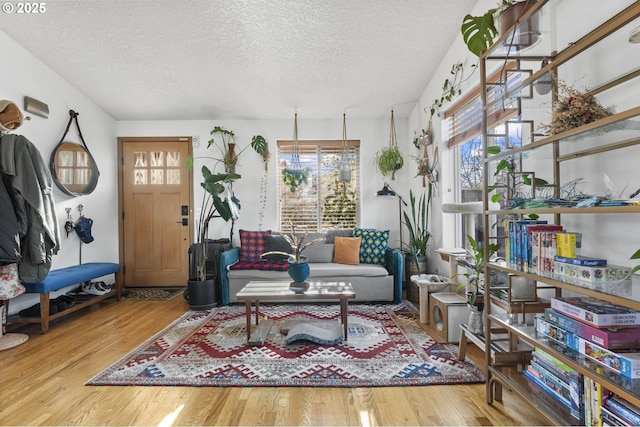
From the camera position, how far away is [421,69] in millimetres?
3852

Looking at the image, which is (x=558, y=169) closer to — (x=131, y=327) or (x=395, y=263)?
(x=395, y=263)

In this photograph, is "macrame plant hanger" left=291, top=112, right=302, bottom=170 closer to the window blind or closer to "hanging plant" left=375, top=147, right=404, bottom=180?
"hanging plant" left=375, top=147, right=404, bottom=180

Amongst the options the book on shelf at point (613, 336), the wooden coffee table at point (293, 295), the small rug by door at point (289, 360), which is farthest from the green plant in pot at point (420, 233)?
the book on shelf at point (613, 336)

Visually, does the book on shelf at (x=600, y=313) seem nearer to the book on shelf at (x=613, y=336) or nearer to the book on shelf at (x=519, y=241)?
the book on shelf at (x=613, y=336)

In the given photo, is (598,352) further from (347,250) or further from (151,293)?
(151,293)

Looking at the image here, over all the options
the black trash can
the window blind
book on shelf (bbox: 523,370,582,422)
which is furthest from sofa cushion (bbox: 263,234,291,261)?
book on shelf (bbox: 523,370,582,422)

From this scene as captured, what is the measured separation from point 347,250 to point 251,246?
49.5 inches

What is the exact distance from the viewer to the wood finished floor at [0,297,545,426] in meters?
1.78

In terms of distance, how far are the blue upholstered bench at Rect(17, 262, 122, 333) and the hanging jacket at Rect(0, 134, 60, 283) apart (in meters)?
0.16

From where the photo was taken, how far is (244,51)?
11.6 ft

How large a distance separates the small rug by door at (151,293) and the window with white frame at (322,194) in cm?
178

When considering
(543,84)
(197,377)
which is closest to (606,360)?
(543,84)

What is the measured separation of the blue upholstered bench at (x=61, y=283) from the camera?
315cm

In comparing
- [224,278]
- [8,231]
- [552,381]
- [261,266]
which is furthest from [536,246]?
[8,231]
